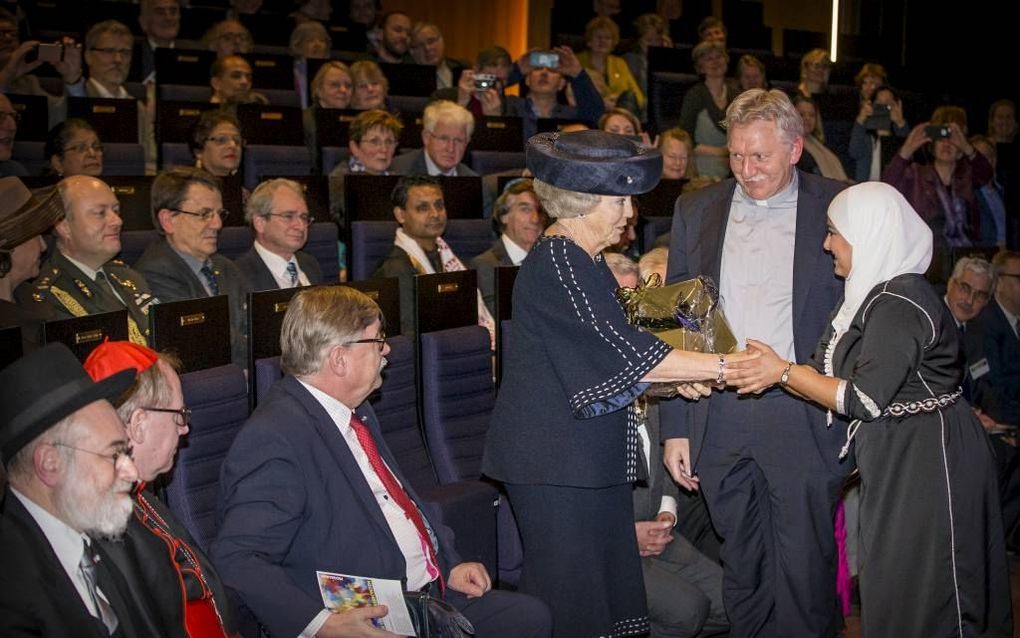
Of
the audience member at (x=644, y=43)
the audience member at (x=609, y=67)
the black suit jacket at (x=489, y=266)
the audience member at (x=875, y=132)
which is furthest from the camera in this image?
the audience member at (x=644, y=43)

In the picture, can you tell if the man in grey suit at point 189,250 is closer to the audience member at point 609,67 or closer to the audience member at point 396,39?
the audience member at point 396,39

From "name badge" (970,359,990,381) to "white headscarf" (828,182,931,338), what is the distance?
101 inches

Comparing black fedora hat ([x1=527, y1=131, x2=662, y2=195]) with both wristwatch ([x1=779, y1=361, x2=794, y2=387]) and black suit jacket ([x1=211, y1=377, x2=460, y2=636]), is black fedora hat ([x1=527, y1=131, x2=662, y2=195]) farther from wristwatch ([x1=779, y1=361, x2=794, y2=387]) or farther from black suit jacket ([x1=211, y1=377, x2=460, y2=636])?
black suit jacket ([x1=211, y1=377, x2=460, y2=636])

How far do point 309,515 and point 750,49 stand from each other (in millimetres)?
9025

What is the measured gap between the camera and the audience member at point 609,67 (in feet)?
28.2

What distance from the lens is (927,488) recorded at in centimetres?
280

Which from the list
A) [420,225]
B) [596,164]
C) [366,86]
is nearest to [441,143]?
[366,86]

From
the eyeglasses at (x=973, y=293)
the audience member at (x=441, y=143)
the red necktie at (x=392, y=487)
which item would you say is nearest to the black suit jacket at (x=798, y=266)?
the red necktie at (x=392, y=487)

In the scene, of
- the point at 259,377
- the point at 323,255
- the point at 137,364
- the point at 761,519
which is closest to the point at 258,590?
the point at 137,364

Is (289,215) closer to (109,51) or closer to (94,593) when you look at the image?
(109,51)

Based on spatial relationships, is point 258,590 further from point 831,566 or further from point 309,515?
point 831,566

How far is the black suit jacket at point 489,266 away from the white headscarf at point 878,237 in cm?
233

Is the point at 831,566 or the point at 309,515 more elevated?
the point at 309,515

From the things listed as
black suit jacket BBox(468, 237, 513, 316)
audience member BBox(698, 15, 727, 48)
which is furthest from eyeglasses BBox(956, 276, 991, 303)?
audience member BBox(698, 15, 727, 48)
